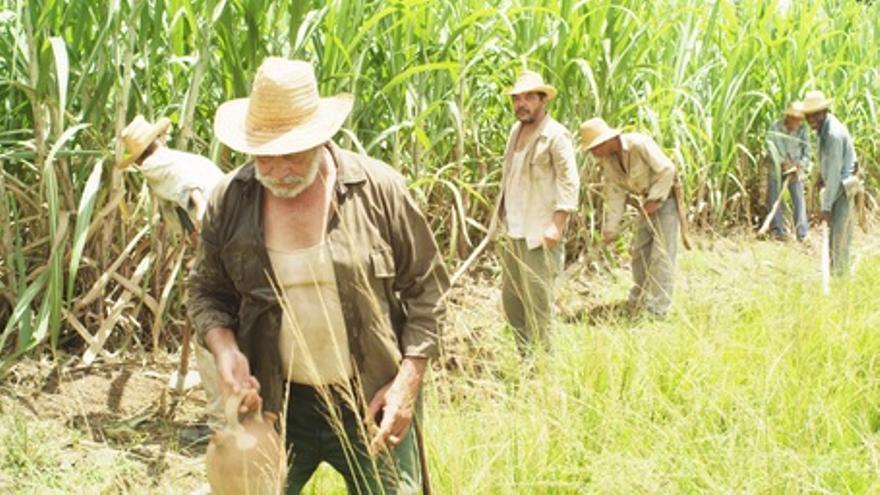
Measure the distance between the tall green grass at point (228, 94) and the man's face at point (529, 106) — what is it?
1.09ft

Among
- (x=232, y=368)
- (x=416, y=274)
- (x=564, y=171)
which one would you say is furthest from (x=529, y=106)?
(x=232, y=368)

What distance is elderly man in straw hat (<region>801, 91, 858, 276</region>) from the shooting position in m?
6.64

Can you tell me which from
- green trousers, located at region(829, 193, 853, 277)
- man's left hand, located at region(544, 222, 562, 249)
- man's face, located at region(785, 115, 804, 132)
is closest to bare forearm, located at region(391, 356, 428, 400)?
man's left hand, located at region(544, 222, 562, 249)

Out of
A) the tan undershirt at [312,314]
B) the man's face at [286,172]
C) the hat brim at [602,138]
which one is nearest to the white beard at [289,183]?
the man's face at [286,172]

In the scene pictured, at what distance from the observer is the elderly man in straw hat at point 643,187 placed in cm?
570

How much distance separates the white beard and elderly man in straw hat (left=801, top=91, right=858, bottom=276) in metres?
4.92

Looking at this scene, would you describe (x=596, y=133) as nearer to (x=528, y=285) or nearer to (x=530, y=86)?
(x=530, y=86)

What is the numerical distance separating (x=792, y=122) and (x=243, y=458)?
715 centimetres

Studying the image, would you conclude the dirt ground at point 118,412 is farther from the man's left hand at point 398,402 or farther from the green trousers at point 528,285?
the green trousers at point 528,285

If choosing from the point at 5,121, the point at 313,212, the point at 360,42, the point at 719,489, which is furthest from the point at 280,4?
the point at 719,489

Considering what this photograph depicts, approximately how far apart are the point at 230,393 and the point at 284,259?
30 cm

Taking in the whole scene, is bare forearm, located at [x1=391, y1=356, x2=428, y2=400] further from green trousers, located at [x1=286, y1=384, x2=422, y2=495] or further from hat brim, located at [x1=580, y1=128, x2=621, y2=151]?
hat brim, located at [x1=580, y1=128, x2=621, y2=151]

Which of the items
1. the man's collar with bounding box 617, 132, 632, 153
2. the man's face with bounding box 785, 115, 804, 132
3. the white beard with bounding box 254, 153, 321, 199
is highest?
the white beard with bounding box 254, 153, 321, 199

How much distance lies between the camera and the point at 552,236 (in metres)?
4.88
